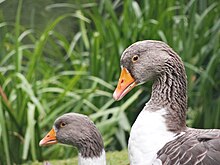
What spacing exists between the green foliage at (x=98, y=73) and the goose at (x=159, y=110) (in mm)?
2244

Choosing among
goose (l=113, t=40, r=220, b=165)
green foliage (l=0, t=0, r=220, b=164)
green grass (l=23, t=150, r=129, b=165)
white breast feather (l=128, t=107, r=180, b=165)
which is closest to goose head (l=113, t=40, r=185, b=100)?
goose (l=113, t=40, r=220, b=165)

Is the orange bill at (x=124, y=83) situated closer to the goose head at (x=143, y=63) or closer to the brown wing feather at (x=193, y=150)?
the goose head at (x=143, y=63)

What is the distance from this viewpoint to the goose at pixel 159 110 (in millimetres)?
3834

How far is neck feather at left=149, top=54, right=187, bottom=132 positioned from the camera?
13.4 feet

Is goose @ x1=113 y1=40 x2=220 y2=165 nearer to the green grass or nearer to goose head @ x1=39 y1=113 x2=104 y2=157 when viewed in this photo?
goose head @ x1=39 y1=113 x2=104 y2=157

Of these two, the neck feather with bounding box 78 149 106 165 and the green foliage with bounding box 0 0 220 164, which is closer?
the neck feather with bounding box 78 149 106 165

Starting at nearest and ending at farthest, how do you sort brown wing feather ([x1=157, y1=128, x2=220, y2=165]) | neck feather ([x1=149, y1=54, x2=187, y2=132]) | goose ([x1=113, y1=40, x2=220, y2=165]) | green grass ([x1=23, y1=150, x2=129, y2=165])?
brown wing feather ([x1=157, y1=128, x2=220, y2=165]) → goose ([x1=113, y1=40, x2=220, y2=165]) → neck feather ([x1=149, y1=54, x2=187, y2=132]) → green grass ([x1=23, y1=150, x2=129, y2=165])

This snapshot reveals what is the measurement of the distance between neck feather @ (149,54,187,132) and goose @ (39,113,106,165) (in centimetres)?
61

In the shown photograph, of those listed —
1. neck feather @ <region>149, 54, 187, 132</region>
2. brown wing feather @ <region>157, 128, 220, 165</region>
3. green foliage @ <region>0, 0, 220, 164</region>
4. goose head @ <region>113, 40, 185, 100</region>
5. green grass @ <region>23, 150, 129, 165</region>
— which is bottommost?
→ green grass @ <region>23, 150, 129, 165</region>

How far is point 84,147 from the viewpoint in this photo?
4.57 meters

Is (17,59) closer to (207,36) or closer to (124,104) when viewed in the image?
(124,104)

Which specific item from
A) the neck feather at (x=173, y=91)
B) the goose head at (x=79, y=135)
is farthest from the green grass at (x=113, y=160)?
the neck feather at (x=173, y=91)

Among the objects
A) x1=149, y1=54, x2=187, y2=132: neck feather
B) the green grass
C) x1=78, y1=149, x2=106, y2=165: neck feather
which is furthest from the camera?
the green grass

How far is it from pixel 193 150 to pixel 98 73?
3745 millimetres
